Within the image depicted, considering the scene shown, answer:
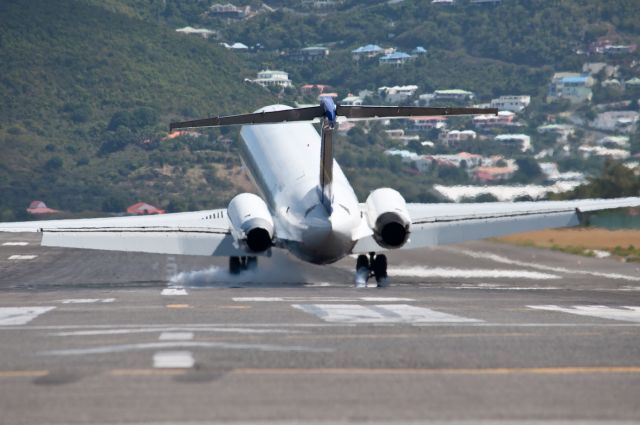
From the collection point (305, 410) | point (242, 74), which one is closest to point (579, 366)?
point (305, 410)

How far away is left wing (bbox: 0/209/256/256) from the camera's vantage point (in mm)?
35031

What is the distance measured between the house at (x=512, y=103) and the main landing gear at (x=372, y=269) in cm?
8943

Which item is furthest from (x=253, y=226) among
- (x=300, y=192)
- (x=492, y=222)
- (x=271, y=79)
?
(x=271, y=79)

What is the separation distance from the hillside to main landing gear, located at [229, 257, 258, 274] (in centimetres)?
4066

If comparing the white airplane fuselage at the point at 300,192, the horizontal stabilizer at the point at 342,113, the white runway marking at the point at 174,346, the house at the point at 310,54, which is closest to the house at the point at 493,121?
the house at the point at 310,54

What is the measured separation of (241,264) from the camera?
4184cm

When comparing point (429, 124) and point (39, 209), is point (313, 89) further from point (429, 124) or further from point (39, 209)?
point (39, 209)

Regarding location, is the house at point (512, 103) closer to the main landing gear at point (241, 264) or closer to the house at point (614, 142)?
the house at point (614, 142)

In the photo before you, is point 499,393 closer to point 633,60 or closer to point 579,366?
point 579,366

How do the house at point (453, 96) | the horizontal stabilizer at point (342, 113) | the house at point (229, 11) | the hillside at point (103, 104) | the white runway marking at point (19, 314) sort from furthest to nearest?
the house at point (229, 11)
the house at point (453, 96)
the hillside at point (103, 104)
the horizontal stabilizer at point (342, 113)
the white runway marking at point (19, 314)

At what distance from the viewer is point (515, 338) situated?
16.3 m

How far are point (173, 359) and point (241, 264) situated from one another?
92.3 ft

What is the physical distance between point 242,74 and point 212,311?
118 meters

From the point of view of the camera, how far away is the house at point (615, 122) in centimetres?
9090
